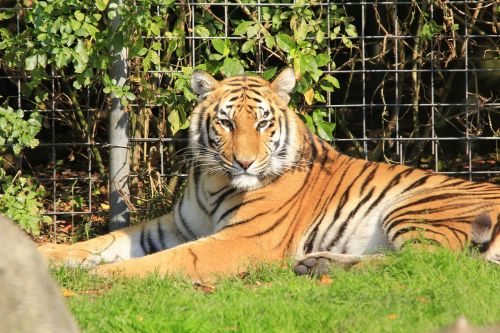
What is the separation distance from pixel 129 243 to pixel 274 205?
108 centimetres

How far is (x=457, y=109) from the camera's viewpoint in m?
8.59

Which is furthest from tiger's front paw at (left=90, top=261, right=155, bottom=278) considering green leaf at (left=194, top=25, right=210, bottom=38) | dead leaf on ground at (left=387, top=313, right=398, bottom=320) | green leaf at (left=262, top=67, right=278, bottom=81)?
green leaf at (left=194, top=25, right=210, bottom=38)

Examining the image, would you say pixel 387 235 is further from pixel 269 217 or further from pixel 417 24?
pixel 417 24

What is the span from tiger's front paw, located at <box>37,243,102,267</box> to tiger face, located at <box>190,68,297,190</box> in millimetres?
914

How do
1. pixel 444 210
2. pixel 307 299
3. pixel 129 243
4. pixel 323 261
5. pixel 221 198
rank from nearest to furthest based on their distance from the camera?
pixel 307 299, pixel 323 261, pixel 444 210, pixel 221 198, pixel 129 243

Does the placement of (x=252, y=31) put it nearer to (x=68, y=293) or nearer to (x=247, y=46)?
(x=247, y=46)

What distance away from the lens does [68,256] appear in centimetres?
654

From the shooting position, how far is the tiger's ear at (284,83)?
684 cm

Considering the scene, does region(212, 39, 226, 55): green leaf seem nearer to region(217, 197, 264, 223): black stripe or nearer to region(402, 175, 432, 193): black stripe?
region(217, 197, 264, 223): black stripe

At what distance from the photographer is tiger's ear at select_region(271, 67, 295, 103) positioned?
6840 millimetres

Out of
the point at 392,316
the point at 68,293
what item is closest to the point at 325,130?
the point at 68,293

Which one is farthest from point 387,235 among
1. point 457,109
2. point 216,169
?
Result: point 457,109

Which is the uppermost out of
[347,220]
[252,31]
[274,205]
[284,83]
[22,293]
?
[252,31]

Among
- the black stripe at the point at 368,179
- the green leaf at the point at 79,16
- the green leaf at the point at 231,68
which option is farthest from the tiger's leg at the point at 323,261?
the green leaf at the point at 79,16
